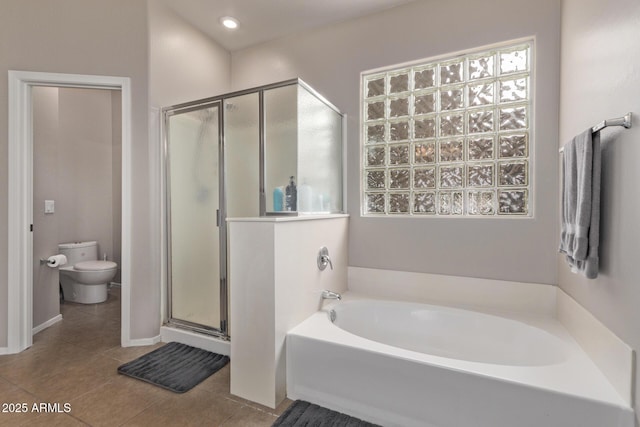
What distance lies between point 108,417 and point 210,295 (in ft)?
3.20

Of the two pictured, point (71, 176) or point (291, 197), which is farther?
point (71, 176)

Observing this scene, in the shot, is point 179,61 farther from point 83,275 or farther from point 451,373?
point 451,373

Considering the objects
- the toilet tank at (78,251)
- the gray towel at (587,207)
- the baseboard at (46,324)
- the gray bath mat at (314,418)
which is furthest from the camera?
the toilet tank at (78,251)

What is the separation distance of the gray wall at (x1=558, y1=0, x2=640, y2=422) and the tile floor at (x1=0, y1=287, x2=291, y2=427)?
5.25 feet

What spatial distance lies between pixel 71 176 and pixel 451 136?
4105 mm

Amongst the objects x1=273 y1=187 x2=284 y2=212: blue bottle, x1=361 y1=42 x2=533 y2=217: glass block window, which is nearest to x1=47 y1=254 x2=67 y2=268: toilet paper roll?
x1=273 y1=187 x2=284 y2=212: blue bottle

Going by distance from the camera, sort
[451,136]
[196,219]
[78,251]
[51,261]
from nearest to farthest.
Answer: [451,136] → [196,219] → [51,261] → [78,251]

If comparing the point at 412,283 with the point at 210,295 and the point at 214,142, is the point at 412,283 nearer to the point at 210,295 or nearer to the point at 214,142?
the point at 210,295

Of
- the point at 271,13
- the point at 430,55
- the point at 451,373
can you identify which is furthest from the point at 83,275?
the point at 430,55

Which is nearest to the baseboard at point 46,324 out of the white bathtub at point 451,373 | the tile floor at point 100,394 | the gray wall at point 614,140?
the tile floor at point 100,394

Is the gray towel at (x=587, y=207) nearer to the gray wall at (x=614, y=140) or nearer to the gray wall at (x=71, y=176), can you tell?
the gray wall at (x=614, y=140)

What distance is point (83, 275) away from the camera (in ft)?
10.6

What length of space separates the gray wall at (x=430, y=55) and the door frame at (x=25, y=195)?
→ 53.4 inches

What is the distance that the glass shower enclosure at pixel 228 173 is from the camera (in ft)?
6.56
